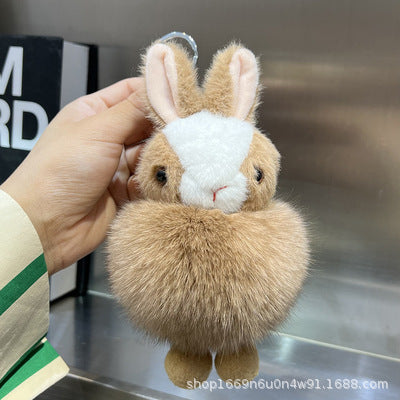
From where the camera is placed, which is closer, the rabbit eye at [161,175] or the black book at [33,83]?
the rabbit eye at [161,175]

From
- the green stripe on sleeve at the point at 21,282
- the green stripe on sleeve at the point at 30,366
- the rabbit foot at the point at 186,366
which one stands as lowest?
the green stripe on sleeve at the point at 30,366

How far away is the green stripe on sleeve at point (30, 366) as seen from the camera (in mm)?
437

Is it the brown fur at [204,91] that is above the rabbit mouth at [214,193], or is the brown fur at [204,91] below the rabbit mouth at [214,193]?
above

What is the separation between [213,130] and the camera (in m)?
0.33

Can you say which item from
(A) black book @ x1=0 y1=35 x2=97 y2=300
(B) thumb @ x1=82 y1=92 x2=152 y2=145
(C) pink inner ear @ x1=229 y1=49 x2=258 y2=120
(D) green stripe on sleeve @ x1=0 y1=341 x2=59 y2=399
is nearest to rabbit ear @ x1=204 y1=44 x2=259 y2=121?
(C) pink inner ear @ x1=229 y1=49 x2=258 y2=120

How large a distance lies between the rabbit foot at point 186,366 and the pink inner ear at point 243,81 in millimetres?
231

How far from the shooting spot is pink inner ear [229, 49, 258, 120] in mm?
357

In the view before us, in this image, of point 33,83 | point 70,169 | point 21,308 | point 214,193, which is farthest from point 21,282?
point 33,83

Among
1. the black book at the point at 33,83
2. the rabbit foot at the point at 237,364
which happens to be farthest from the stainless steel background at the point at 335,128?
the rabbit foot at the point at 237,364

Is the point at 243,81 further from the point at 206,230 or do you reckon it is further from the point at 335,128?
the point at 335,128

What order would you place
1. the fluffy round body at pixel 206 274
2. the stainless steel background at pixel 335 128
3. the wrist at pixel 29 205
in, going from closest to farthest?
the fluffy round body at pixel 206 274
the wrist at pixel 29 205
the stainless steel background at pixel 335 128

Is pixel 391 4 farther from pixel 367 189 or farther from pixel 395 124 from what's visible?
pixel 367 189

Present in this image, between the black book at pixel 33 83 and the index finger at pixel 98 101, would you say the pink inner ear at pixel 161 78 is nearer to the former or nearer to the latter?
the index finger at pixel 98 101

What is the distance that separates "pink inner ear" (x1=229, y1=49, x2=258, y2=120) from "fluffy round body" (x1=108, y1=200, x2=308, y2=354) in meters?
0.10
